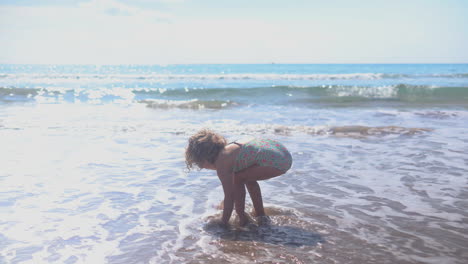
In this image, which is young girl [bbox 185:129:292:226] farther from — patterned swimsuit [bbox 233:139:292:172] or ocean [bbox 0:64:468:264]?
ocean [bbox 0:64:468:264]

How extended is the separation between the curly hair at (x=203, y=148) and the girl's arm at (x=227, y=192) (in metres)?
0.18

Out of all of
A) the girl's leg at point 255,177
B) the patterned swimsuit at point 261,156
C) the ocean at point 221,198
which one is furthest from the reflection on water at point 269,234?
the patterned swimsuit at point 261,156

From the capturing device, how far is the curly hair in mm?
3910

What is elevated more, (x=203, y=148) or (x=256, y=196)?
(x=203, y=148)

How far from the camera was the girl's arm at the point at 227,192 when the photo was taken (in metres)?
3.83

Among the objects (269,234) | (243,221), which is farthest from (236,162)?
(269,234)

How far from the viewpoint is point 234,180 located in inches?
159

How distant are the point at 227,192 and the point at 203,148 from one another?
467 millimetres

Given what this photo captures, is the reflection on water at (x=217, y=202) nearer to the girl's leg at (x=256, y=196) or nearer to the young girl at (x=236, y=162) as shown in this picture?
the girl's leg at (x=256, y=196)

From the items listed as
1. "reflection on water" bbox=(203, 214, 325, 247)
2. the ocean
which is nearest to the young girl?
"reflection on water" bbox=(203, 214, 325, 247)

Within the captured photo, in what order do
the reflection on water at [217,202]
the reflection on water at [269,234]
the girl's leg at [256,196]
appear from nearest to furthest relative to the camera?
the reflection on water at [217,202], the reflection on water at [269,234], the girl's leg at [256,196]

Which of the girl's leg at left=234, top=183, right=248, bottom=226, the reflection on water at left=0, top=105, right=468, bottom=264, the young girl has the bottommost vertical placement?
the reflection on water at left=0, top=105, right=468, bottom=264

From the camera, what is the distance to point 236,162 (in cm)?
394

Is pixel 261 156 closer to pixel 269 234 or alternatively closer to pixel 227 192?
pixel 227 192
